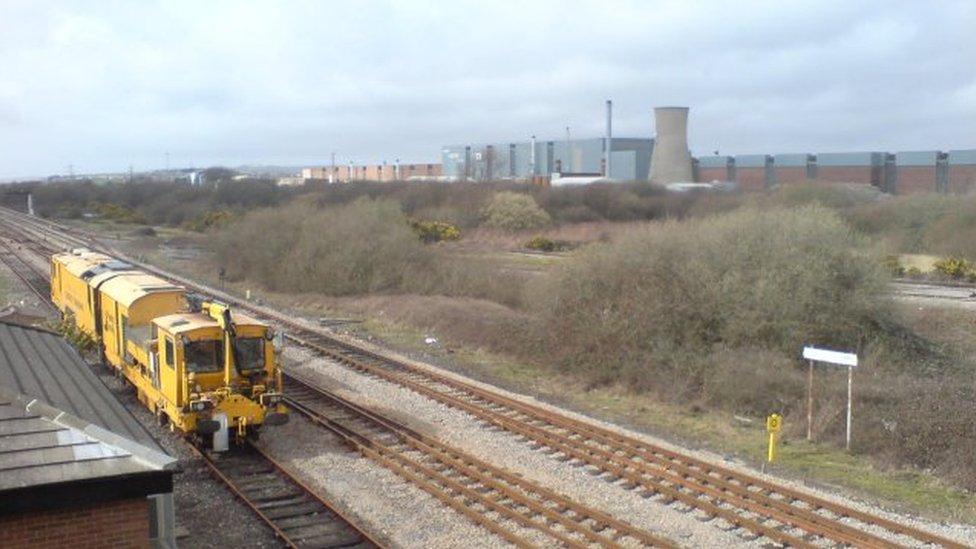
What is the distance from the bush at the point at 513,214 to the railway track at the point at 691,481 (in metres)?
47.1

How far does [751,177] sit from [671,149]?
11.2 m

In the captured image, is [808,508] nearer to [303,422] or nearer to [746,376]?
[746,376]

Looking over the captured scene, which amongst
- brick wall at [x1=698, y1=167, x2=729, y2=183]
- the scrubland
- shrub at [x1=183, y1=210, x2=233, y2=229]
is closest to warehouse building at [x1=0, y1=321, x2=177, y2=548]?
the scrubland

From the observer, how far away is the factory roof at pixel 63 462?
720cm

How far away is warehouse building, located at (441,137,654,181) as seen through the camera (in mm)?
109125

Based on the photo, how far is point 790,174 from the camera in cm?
9512

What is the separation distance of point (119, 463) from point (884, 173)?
92915 millimetres

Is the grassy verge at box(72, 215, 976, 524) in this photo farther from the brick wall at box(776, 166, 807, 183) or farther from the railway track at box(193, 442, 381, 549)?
the brick wall at box(776, 166, 807, 183)

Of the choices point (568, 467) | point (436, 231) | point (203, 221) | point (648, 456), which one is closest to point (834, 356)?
point (648, 456)

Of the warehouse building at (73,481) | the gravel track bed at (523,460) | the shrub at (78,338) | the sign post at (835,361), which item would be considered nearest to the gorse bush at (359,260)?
the gravel track bed at (523,460)

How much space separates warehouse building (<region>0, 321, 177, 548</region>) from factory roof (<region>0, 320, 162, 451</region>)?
0.23 metres

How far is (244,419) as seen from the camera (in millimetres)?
14812

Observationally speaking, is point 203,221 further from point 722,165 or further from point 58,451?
point 58,451

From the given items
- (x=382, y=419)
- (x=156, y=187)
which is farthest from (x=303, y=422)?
(x=156, y=187)
